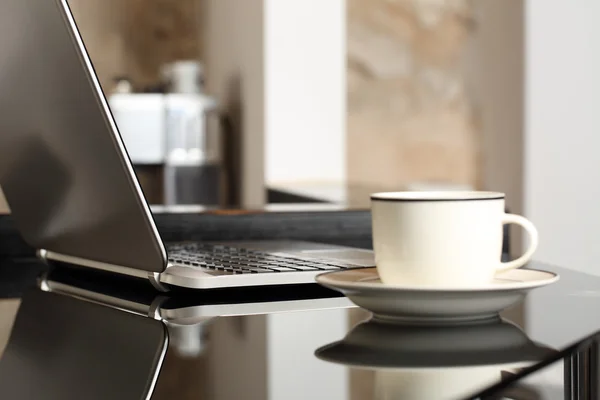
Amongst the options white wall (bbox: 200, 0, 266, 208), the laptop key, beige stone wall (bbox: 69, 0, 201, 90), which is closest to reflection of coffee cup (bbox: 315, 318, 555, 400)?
the laptop key

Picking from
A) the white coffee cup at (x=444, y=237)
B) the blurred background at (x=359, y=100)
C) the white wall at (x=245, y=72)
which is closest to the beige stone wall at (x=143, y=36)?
the blurred background at (x=359, y=100)

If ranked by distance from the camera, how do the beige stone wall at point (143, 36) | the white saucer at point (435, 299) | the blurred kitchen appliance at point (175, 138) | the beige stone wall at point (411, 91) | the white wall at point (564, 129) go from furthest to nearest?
the beige stone wall at point (143, 36) → the beige stone wall at point (411, 91) → the blurred kitchen appliance at point (175, 138) → the white wall at point (564, 129) → the white saucer at point (435, 299)

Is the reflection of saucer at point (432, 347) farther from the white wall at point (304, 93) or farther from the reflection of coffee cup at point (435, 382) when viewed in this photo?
the white wall at point (304, 93)

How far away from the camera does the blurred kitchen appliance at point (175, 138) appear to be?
14.8 ft

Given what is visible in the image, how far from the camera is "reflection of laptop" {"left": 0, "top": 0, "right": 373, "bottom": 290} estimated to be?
53 cm

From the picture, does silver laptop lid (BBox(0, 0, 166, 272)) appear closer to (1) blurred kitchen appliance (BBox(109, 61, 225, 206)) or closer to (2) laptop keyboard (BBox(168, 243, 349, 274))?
(2) laptop keyboard (BBox(168, 243, 349, 274))

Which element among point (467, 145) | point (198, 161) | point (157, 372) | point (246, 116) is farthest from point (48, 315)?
point (467, 145)

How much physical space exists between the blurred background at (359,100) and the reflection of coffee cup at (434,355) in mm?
658

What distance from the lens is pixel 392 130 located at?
15.5ft

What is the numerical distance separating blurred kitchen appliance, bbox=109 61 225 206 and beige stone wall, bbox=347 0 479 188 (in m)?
0.70

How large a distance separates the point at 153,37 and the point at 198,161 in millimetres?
1780

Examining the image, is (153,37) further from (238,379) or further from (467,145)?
(238,379)

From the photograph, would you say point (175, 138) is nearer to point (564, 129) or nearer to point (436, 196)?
point (564, 129)

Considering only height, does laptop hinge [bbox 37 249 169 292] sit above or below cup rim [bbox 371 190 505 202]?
below
